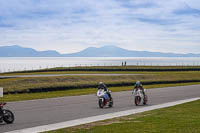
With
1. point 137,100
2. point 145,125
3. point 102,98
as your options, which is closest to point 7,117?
Answer: point 145,125

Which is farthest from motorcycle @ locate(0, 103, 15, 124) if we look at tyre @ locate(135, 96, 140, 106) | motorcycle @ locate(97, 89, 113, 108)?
tyre @ locate(135, 96, 140, 106)

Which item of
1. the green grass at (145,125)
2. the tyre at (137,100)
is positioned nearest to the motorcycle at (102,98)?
the tyre at (137,100)

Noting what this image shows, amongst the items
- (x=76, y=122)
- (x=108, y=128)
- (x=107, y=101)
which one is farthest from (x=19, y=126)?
(x=107, y=101)

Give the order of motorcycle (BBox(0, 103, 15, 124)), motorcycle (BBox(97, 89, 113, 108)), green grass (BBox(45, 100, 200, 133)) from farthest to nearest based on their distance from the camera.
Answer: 1. motorcycle (BBox(97, 89, 113, 108))
2. motorcycle (BBox(0, 103, 15, 124))
3. green grass (BBox(45, 100, 200, 133))

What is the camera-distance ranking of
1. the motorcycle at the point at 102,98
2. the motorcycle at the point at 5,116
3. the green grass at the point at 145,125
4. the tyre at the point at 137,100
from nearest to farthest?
1. the green grass at the point at 145,125
2. the motorcycle at the point at 5,116
3. the motorcycle at the point at 102,98
4. the tyre at the point at 137,100

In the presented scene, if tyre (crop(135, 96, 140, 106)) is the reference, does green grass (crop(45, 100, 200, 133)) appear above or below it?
below

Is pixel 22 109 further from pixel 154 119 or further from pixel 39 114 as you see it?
pixel 154 119

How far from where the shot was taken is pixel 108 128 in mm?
12406

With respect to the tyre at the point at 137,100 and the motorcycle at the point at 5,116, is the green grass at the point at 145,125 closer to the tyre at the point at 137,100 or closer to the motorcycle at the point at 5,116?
the motorcycle at the point at 5,116

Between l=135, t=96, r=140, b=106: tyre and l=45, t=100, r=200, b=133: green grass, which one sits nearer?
l=45, t=100, r=200, b=133: green grass

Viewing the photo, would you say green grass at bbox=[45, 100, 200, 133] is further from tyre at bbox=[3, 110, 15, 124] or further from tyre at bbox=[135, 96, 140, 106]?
tyre at bbox=[135, 96, 140, 106]

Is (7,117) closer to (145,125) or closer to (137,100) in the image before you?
(145,125)

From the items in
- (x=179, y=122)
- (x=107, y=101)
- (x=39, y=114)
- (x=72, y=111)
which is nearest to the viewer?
(x=179, y=122)

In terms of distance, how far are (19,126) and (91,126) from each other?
8.32 feet
